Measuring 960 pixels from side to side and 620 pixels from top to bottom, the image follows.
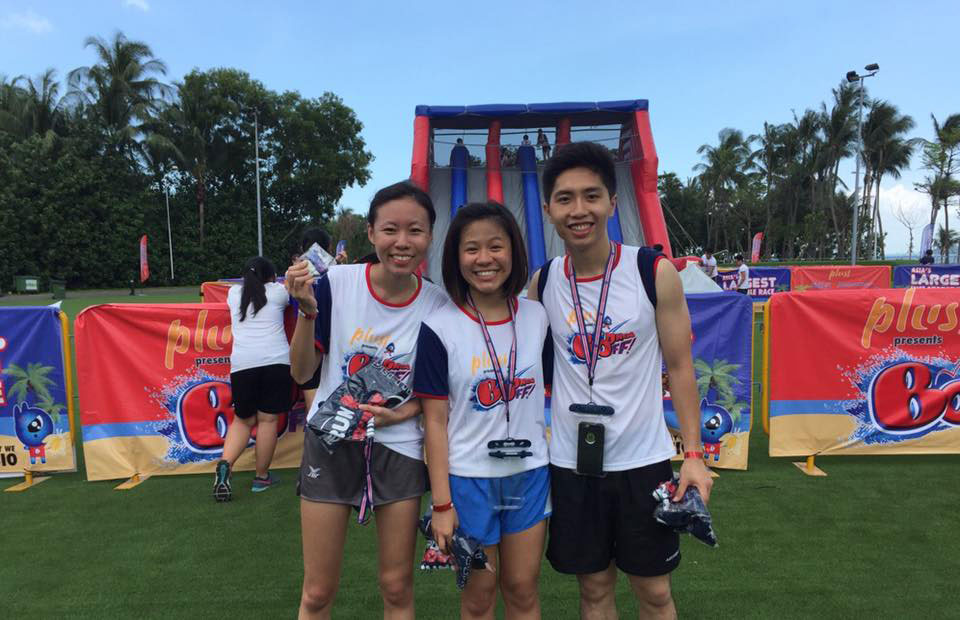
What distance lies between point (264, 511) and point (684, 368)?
3.09 meters

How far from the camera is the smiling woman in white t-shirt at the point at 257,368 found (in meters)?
4.00

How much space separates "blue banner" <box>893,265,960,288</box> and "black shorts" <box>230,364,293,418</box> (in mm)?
14780

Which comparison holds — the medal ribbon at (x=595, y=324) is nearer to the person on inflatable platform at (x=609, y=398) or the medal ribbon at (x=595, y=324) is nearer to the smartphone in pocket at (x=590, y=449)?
the person on inflatable platform at (x=609, y=398)

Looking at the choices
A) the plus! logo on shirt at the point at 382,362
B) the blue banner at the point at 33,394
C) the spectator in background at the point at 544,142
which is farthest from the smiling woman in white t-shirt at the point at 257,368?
the spectator in background at the point at 544,142

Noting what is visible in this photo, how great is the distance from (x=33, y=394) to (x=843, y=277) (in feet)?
52.1

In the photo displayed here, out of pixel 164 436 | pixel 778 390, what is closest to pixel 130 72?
pixel 164 436

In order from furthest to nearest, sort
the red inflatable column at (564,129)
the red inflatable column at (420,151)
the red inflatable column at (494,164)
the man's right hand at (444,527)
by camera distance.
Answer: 1. the red inflatable column at (494,164)
2. the red inflatable column at (564,129)
3. the red inflatable column at (420,151)
4. the man's right hand at (444,527)

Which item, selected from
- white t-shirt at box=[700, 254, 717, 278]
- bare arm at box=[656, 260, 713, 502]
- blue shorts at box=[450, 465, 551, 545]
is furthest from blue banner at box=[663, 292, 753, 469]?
white t-shirt at box=[700, 254, 717, 278]

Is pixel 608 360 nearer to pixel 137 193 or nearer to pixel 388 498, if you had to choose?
pixel 388 498

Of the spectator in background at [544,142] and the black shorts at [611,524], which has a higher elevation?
the spectator in background at [544,142]

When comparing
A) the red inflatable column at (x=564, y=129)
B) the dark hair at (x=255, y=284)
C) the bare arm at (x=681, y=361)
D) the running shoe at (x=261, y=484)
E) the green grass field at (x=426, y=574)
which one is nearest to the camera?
the bare arm at (x=681, y=361)

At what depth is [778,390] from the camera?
14.4 ft

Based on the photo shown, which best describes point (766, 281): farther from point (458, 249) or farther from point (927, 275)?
point (458, 249)

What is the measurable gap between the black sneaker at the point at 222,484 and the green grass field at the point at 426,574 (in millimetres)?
92
